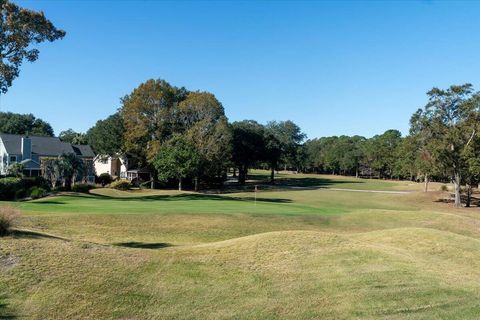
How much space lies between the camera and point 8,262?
379 inches

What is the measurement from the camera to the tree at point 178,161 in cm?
5762

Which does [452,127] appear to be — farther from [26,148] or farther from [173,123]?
[26,148]

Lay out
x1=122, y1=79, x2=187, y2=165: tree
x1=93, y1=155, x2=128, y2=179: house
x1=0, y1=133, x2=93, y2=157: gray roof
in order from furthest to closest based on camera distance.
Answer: x1=93, y1=155, x2=128, y2=179: house < x1=0, y1=133, x2=93, y2=157: gray roof < x1=122, y1=79, x2=187, y2=165: tree

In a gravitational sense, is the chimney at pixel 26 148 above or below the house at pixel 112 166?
above

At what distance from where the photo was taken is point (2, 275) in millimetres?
9164

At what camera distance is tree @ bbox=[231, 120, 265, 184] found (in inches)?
3282

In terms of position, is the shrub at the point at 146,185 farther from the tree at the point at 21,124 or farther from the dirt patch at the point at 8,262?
the dirt patch at the point at 8,262

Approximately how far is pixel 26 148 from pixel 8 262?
6201cm

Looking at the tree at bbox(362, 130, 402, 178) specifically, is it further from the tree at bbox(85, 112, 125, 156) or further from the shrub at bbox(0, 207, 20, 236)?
the shrub at bbox(0, 207, 20, 236)

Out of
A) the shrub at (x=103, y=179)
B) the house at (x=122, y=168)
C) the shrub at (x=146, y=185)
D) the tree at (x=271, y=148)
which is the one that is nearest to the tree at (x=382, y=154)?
the tree at (x=271, y=148)

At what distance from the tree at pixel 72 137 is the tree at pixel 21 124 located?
6.88m

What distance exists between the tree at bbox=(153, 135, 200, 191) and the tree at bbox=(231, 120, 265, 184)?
23040 millimetres

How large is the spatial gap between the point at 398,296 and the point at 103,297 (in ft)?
20.8

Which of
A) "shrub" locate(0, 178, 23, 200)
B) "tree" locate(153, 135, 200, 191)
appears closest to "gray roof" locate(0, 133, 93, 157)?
"tree" locate(153, 135, 200, 191)
